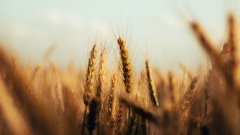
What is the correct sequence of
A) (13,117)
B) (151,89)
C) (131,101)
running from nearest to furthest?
→ (13,117) → (131,101) → (151,89)

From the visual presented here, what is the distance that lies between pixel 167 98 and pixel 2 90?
0.34 m

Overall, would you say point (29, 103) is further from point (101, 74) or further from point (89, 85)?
point (101, 74)

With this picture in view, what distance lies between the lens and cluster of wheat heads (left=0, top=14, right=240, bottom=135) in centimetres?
91

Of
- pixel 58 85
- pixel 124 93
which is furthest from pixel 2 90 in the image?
pixel 58 85

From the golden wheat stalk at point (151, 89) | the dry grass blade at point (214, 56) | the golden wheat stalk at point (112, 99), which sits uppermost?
the dry grass blade at point (214, 56)

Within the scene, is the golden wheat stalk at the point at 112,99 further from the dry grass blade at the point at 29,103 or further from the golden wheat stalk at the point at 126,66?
the dry grass blade at the point at 29,103

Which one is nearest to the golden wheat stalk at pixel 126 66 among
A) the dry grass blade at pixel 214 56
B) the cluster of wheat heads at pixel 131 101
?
the cluster of wheat heads at pixel 131 101

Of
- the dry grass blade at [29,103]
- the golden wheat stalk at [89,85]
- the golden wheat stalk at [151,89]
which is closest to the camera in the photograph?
the dry grass blade at [29,103]

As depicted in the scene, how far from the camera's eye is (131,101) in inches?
45.4

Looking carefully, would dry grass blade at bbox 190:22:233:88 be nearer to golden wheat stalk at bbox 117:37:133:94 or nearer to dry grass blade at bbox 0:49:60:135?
dry grass blade at bbox 0:49:60:135

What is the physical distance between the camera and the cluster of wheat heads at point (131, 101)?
35.9 inches

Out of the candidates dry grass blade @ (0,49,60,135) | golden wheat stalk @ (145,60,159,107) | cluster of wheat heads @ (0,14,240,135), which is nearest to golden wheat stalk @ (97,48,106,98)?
cluster of wheat heads @ (0,14,240,135)

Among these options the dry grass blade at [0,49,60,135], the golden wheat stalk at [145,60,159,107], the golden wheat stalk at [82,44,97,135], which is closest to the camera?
the dry grass blade at [0,49,60,135]

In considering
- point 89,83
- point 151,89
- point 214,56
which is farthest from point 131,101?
point 89,83
